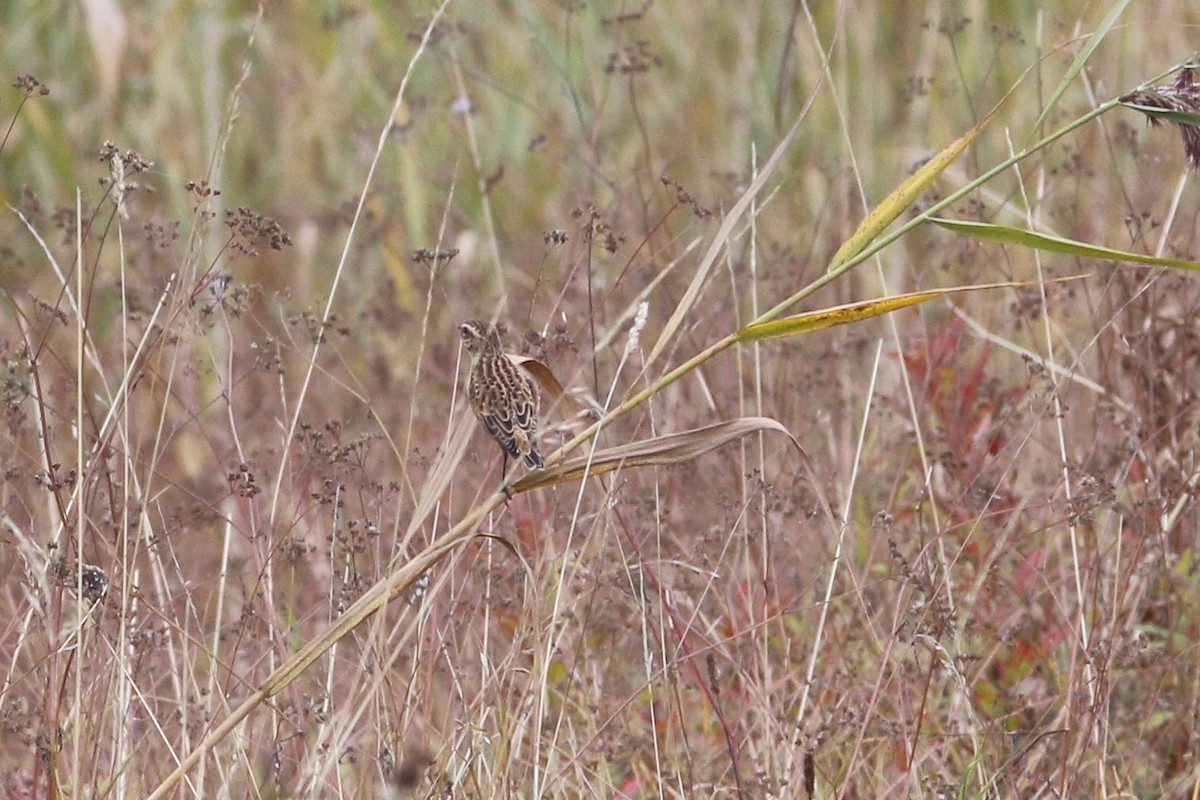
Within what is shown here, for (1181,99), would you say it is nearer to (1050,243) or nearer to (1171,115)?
(1171,115)

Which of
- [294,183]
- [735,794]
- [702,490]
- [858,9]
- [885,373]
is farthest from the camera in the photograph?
[294,183]

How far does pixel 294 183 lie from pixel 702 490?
3747 mm

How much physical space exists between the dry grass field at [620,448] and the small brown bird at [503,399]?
0.05 metres

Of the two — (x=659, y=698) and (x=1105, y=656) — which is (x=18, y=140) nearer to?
(x=659, y=698)

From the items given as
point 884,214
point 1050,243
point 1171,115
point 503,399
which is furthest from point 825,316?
point 503,399

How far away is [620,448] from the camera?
2.30 m

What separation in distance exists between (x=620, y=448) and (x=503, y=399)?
40cm

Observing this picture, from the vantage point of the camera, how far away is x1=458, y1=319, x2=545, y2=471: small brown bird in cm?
257

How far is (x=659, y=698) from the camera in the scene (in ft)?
10.6

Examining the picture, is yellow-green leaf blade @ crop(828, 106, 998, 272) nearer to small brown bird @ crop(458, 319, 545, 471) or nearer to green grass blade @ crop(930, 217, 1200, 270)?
green grass blade @ crop(930, 217, 1200, 270)

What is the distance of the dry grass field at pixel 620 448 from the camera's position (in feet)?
7.88

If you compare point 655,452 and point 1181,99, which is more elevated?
point 1181,99

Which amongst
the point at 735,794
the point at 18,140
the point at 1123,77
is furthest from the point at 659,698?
the point at 18,140

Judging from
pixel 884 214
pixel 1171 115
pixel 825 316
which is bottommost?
pixel 825 316
